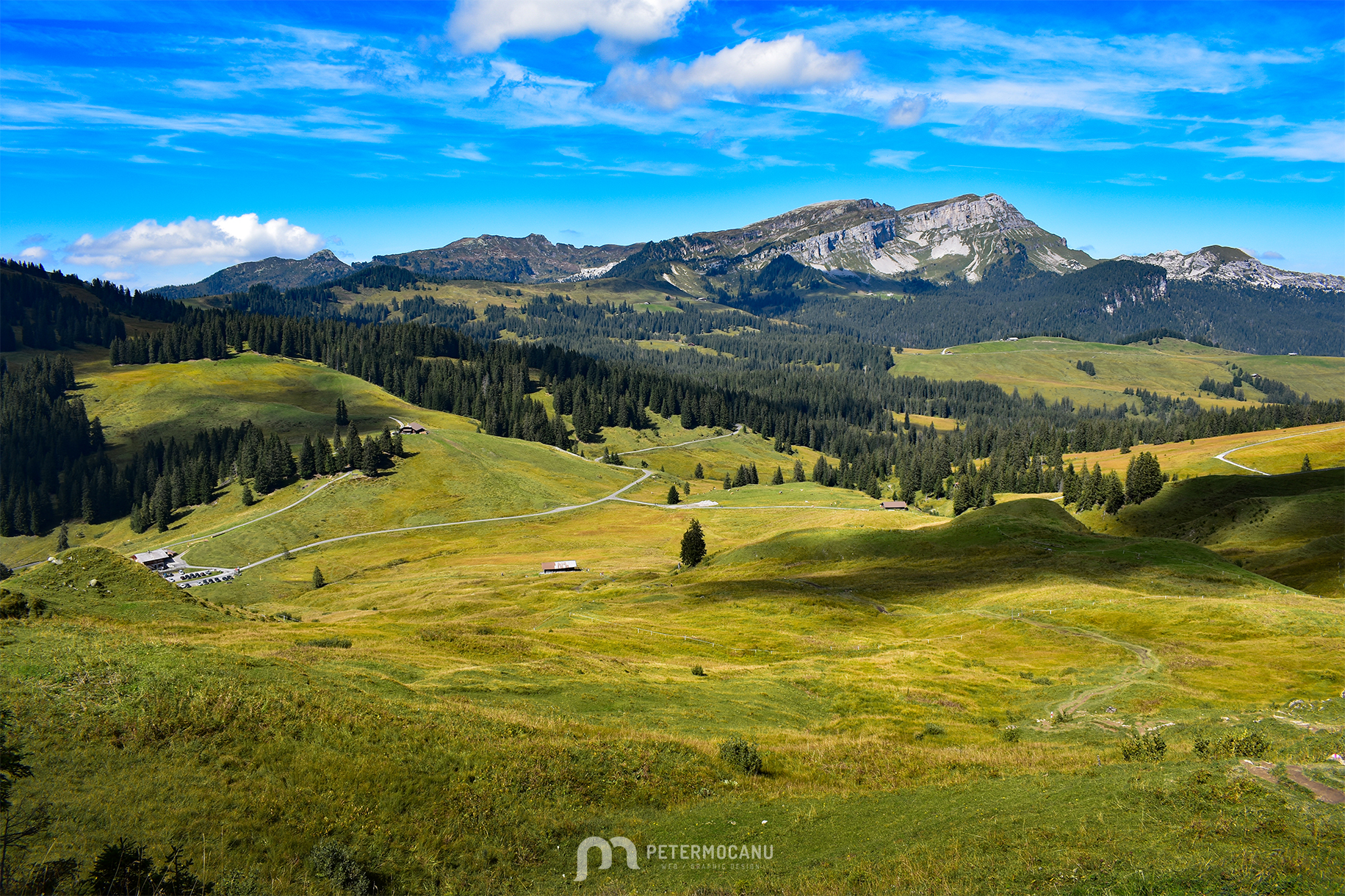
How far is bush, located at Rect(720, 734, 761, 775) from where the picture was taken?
25938mm

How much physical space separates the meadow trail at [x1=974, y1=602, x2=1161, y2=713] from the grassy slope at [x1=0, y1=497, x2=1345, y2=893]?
2.40 feet

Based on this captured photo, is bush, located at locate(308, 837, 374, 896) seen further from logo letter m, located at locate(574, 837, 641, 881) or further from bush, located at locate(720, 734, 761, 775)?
bush, located at locate(720, 734, 761, 775)

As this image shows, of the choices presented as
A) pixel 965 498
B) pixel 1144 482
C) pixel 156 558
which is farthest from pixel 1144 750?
pixel 965 498

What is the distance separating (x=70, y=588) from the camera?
134 ft

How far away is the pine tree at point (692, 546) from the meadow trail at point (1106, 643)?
4831 cm

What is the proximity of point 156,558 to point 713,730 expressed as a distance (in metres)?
140

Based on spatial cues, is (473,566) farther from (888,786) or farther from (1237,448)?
(1237,448)

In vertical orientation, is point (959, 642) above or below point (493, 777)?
below

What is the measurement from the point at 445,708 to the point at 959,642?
50038 mm

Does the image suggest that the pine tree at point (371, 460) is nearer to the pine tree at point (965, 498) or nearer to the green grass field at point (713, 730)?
the green grass field at point (713, 730)

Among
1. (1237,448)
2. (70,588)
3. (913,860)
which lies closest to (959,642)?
(913,860)

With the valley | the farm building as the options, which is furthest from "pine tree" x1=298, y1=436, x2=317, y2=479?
the valley

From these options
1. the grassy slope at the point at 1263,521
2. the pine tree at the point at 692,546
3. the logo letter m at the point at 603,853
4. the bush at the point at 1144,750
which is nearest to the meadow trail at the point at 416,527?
the pine tree at the point at 692,546

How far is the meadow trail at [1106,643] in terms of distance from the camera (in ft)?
137
